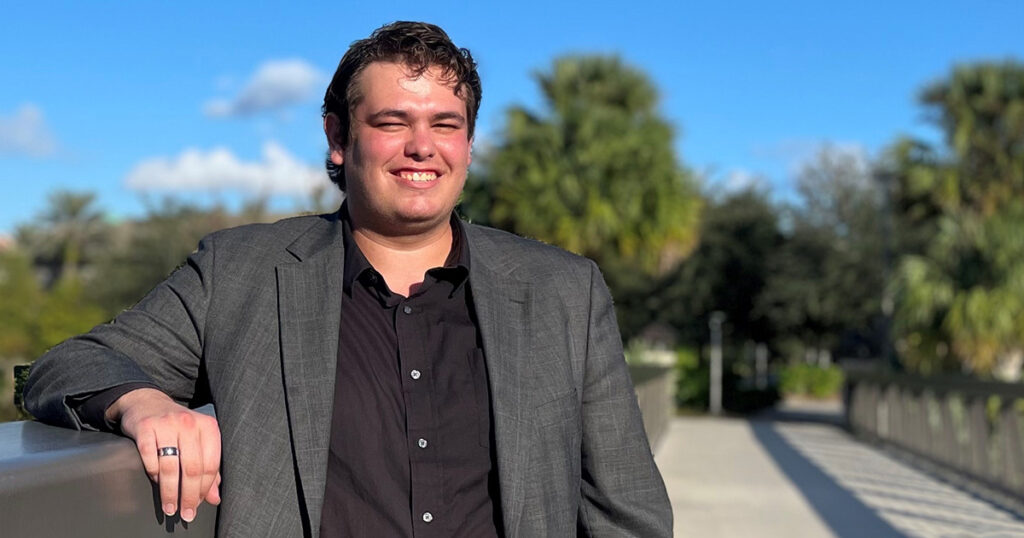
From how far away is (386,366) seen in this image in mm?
1978

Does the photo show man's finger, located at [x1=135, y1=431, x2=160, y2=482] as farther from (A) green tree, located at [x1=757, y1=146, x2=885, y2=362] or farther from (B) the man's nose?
(A) green tree, located at [x1=757, y1=146, x2=885, y2=362]

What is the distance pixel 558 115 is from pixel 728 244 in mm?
17409

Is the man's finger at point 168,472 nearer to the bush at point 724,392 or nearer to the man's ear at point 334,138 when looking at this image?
the man's ear at point 334,138

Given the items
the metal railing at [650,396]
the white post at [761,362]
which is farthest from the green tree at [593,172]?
the white post at [761,362]

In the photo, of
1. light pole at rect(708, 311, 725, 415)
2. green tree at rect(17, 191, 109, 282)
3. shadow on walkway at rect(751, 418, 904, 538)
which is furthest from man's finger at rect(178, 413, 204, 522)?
green tree at rect(17, 191, 109, 282)

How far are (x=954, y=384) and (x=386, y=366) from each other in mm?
11132

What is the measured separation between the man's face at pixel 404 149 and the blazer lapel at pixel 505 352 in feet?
0.37

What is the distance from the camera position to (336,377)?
1953mm

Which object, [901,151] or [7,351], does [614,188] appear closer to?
[901,151]

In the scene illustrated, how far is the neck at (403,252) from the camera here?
2.16 metres

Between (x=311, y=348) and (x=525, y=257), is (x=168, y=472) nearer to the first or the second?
(x=311, y=348)

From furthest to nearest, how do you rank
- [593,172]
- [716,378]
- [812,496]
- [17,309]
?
1. [17,309]
2. [716,378]
3. [593,172]
4. [812,496]

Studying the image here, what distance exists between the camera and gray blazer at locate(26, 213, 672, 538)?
6.01 ft

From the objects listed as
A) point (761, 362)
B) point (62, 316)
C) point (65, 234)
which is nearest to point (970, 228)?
point (62, 316)
